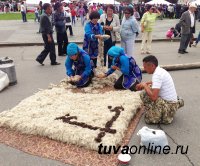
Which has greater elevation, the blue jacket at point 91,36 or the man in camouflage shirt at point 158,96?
the blue jacket at point 91,36

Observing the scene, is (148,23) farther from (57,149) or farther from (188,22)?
(57,149)

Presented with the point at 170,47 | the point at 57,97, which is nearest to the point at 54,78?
the point at 57,97

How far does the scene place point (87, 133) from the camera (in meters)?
4.02

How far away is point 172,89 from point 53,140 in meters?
1.91

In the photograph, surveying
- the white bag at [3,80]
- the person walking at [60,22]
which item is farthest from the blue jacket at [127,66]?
the person walking at [60,22]

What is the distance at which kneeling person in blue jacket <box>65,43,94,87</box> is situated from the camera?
611 cm

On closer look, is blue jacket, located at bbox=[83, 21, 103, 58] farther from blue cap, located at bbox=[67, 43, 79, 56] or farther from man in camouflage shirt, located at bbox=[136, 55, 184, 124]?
man in camouflage shirt, located at bbox=[136, 55, 184, 124]

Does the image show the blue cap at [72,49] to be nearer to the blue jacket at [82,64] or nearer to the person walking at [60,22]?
the blue jacket at [82,64]

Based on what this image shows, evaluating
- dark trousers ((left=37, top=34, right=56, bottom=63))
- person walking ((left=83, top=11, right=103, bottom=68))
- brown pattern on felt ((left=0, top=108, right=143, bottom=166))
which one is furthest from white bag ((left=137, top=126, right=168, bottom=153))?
dark trousers ((left=37, top=34, right=56, bottom=63))

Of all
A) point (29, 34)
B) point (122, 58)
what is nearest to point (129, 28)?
point (122, 58)

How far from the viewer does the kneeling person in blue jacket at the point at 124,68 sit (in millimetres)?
5880

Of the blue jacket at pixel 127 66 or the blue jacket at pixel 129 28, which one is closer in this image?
the blue jacket at pixel 127 66

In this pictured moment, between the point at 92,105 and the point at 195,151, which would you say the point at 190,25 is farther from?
the point at 195,151

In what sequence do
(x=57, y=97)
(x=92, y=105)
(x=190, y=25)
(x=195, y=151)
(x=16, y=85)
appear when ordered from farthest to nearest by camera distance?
(x=190, y=25) < (x=16, y=85) < (x=57, y=97) < (x=92, y=105) < (x=195, y=151)
